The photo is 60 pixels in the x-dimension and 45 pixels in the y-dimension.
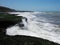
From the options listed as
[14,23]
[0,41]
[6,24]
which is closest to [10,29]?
[6,24]

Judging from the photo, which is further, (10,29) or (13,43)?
(10,29)

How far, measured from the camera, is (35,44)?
7.63m

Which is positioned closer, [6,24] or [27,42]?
[27,42]

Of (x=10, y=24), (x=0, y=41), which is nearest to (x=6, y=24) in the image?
(x=10, y=24)

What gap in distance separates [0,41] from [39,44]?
2106mm

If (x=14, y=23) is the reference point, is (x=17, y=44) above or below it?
above

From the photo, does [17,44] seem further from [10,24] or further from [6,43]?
[10,24]

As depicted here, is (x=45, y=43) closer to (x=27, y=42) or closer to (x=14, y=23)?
(x=27, y=42)

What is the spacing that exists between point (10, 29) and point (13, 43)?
28.9 ft

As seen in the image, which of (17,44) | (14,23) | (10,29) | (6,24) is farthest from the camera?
(14,23)

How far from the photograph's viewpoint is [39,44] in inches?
303

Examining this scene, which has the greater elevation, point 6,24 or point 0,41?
point 0,41

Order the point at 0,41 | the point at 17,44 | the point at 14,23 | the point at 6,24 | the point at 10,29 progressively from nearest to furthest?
the point at 17,44, the point at 0,41, the point at 10,29, the point at 6,24, the point at 14,23

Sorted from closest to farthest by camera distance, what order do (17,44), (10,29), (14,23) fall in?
(17,44) < (10,29) < (14,23)
